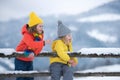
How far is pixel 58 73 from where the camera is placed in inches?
336

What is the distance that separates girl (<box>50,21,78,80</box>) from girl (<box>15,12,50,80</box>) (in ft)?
0.88

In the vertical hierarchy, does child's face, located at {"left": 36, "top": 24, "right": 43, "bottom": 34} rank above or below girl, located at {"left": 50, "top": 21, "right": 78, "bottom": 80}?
above

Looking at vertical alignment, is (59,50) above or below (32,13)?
below

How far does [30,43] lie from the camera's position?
28.3 feet

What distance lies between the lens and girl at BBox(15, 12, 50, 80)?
860 centimetres

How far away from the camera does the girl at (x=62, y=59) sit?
8.47 metres

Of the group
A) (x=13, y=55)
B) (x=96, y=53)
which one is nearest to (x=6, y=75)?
(x=13, y=55)

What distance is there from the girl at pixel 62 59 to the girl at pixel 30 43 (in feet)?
0.88

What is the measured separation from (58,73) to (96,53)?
89 centimetres

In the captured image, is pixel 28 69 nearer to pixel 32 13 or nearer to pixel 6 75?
pixel 6 75

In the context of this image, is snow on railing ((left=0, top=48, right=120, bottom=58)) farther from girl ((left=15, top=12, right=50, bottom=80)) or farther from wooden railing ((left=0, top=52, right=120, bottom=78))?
girl ((left=15, top=12, right=50, bottom=80))

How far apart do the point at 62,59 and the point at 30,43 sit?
0.73 m

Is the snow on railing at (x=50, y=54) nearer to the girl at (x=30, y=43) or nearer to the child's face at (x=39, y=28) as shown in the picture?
the girl at (x=30, y=43)

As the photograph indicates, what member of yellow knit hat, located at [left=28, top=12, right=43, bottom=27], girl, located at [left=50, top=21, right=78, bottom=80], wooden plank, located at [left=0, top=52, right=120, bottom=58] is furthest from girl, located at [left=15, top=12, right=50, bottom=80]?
girl, located at [left=50, top=21, right=78, bottom=80]
